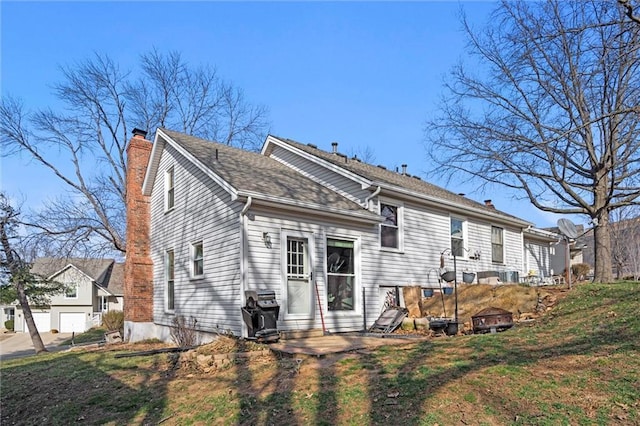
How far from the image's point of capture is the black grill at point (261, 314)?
31.1 feet

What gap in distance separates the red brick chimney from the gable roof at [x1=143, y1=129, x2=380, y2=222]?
1.57 feet

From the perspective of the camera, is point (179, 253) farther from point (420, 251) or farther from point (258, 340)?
point (420, 251)

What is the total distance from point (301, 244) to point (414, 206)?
4.46 meters

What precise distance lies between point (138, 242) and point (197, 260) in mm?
4288

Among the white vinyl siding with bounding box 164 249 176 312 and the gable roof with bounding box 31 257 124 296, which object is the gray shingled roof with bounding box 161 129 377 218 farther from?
the gable roof with bounding box 31 257 124 296

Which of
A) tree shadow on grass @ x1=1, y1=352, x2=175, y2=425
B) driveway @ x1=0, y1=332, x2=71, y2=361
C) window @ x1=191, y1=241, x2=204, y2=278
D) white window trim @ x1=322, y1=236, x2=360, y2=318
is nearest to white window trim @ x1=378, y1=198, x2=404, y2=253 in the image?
white window trim @ x1=322, y1=236, x2=360, y2=318

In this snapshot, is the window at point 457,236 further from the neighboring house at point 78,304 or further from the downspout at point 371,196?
the neighboring house at point 78,304

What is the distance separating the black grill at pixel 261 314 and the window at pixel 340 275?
7.11 ft

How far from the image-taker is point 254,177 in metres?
12.1

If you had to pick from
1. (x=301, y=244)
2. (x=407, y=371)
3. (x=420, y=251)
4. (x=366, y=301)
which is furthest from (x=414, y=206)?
(x=407, y=371)

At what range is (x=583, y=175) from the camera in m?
17.8

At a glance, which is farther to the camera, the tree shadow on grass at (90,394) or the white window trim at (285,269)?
the white window trim at (285,269)

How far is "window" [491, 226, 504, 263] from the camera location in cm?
1755

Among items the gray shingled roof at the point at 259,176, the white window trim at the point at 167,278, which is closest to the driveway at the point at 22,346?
the white window trim at the point at 167,278
